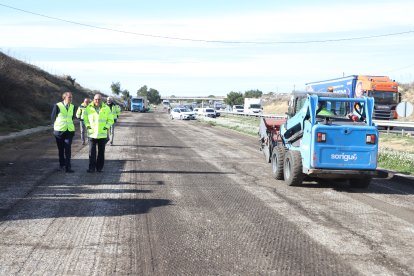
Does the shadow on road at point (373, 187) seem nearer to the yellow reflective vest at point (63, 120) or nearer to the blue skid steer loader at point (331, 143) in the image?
the blue skid steer loader at point (331, 143)

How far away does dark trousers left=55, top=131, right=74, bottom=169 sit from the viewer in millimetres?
12859

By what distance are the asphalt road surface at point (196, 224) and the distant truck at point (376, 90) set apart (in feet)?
73.3

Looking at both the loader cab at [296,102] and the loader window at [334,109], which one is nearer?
the loader window at [334,109]

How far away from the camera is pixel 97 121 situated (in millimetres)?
12930

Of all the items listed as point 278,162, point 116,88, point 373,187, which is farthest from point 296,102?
point 116,88

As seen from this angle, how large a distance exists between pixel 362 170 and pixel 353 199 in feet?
3.01

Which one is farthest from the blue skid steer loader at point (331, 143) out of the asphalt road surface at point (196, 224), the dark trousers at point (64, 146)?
the dark trousers at point (64, 146)

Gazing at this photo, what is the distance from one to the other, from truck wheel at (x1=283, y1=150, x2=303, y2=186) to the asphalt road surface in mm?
250

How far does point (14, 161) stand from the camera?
49.3 feet

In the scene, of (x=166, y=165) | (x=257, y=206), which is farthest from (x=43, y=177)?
(x=257, y=206)

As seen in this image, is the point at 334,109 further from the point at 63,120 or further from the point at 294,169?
the point at 63,120

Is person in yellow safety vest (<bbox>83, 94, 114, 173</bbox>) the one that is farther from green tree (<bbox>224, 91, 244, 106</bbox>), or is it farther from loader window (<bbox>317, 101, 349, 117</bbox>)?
green tree (<bbox>224, 91, 244, 106</bbox>)

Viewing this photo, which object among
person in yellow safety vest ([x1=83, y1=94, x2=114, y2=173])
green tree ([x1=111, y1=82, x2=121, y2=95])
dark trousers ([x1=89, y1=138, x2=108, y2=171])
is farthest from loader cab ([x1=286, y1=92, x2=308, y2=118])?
green tree ([x1=111, y1=82, x2=121, y2=95])

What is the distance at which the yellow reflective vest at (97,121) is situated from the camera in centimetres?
1292
